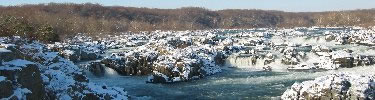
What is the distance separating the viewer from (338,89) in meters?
25.7

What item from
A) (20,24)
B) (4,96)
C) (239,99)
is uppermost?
(20,24)

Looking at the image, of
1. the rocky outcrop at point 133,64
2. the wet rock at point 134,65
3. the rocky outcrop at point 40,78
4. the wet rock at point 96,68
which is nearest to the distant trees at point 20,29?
the rocky outcrop at point 40,78

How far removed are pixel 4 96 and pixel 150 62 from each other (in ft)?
90.5

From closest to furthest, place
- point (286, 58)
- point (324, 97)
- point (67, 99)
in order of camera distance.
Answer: point (67, 99), point (324, 97), point (286, 58)

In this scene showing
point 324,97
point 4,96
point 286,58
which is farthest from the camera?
point 286,58

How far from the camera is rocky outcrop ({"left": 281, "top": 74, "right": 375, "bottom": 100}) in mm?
25322

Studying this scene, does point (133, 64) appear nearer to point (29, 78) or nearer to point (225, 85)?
point (225, 85)

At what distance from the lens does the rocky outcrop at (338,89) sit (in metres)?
25.3

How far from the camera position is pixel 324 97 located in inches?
1020

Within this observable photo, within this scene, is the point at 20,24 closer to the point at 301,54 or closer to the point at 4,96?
the point at 4,96

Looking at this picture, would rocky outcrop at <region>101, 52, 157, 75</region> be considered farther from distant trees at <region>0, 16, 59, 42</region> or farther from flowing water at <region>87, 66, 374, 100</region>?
distant trees at <region>0, 16, 59, 42</region>

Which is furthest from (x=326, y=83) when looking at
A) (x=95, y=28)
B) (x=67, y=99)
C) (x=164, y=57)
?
(x=95, y=28)

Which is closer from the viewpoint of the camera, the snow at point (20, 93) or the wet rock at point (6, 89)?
the wet rock at point (6, 89)

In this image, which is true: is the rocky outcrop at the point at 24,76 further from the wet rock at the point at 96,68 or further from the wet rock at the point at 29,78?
the wet rock at the point at 96,68
